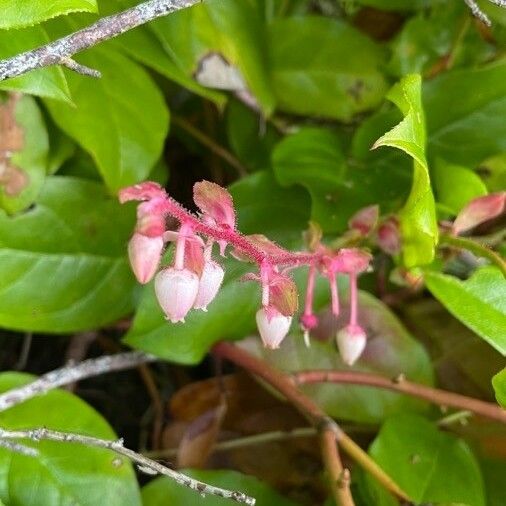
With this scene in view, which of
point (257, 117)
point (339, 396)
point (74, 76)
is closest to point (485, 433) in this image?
point (339, 396)

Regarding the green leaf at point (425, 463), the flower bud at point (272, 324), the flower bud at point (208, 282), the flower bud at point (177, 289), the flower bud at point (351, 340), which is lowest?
the green leaf at point (425, 463)

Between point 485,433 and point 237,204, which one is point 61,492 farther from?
point 485,433

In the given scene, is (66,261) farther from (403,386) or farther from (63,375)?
(403,386)

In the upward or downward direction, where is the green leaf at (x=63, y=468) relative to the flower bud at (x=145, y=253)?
downward

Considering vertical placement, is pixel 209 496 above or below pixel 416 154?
below

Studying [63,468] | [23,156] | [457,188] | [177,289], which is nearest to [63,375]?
[63,468]

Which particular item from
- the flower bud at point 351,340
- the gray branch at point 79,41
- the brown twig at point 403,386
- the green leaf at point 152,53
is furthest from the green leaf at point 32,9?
the brown twig at point 403,386

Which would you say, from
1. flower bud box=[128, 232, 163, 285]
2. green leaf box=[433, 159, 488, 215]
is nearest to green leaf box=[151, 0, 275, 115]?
green leaf box=[433, 159, 488, 215]

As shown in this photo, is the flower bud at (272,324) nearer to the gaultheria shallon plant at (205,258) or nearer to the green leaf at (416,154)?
the gaultheria shallon plant at (205,258)
